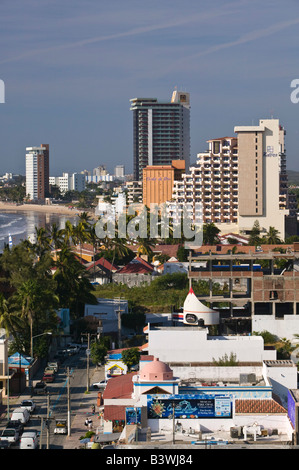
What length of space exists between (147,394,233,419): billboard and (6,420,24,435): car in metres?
5.33

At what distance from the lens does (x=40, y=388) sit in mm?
39312

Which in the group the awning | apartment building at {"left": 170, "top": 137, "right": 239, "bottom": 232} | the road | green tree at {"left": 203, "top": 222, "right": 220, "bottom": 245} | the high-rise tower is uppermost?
the high-rise tower

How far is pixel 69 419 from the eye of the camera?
3222cm

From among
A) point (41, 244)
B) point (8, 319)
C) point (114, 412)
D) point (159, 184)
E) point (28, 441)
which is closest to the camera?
point (28, 441)

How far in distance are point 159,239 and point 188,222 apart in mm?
10880

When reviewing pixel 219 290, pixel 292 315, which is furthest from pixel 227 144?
pixel 292 315

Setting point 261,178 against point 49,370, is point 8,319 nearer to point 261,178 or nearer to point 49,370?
point 49,370

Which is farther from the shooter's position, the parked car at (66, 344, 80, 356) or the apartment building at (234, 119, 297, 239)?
the apartment building at (234, 119, 297, 239)

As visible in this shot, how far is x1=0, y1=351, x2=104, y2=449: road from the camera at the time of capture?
103ft

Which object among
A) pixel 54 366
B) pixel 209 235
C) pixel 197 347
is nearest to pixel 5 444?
pixel 197 347

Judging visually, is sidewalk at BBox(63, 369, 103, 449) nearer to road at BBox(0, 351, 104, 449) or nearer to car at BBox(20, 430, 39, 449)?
road at BBox(0, 351, 104, 449)

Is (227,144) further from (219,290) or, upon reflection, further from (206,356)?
(206,356)

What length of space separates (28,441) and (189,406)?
610 centimetres

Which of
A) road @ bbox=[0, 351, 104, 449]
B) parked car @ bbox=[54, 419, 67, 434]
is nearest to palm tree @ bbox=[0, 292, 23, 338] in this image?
road @ bbox=[0, 351, 104, 449]
